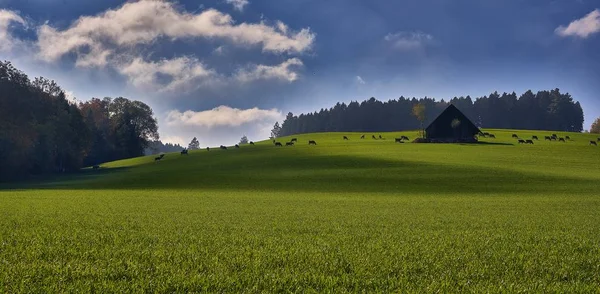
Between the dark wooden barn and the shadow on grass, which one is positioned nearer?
the shadow on grass

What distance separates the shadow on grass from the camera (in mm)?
50188

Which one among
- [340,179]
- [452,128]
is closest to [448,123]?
[452,128]

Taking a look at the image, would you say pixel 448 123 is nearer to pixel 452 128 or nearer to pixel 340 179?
pixel 452 128

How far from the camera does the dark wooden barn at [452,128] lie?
348 feet

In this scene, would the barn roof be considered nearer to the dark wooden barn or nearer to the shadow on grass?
the dark wooden barn

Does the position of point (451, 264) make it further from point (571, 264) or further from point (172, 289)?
point (172, 289)

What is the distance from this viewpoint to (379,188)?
50.8 meters

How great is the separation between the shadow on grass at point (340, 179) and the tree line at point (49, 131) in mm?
17355

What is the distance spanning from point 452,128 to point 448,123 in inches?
62.6

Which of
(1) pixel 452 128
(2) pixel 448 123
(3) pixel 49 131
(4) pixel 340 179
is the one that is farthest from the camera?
(2) pixel 448 123

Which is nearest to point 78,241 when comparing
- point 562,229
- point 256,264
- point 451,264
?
point 256,264

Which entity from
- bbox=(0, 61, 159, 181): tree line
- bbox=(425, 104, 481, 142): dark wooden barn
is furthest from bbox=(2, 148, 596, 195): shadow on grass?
bbox=(425, 104, 481, 142): dark wooden barn

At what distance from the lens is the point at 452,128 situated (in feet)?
351

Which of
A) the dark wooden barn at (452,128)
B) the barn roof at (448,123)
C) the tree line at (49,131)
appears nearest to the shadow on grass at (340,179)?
the tree line at (49,131)
